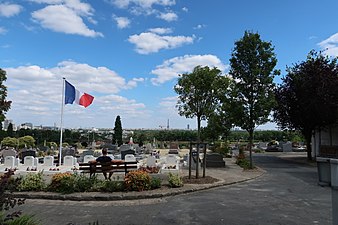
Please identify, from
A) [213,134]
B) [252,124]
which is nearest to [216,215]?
[252,124]

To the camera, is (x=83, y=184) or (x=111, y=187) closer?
(x=111, y=187)

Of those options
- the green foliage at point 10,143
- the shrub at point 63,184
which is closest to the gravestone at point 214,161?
the shrub at point 63,184

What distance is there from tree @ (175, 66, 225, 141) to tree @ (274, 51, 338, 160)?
992cm

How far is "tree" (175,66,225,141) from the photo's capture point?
17.5m

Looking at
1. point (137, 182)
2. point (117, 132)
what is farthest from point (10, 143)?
point (137, 182)

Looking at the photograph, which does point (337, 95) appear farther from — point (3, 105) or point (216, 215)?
point (3, 105)

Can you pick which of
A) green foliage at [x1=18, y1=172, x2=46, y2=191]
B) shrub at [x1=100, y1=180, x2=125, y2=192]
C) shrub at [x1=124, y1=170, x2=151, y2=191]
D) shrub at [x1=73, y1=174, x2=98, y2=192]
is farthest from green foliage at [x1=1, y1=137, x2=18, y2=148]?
shrub at [x1=124, y1=170, x2=151, y2=191]

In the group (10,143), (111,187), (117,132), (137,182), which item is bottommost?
(111,187)

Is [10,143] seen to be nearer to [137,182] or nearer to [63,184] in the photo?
[63,184]

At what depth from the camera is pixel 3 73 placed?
2244 cm

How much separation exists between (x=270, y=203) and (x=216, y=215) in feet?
8.05

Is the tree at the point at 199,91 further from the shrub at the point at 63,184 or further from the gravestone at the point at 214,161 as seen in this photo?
the shrub at the point at 63,184

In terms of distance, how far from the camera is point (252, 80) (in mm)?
20797

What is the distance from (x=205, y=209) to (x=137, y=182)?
3238 mm
